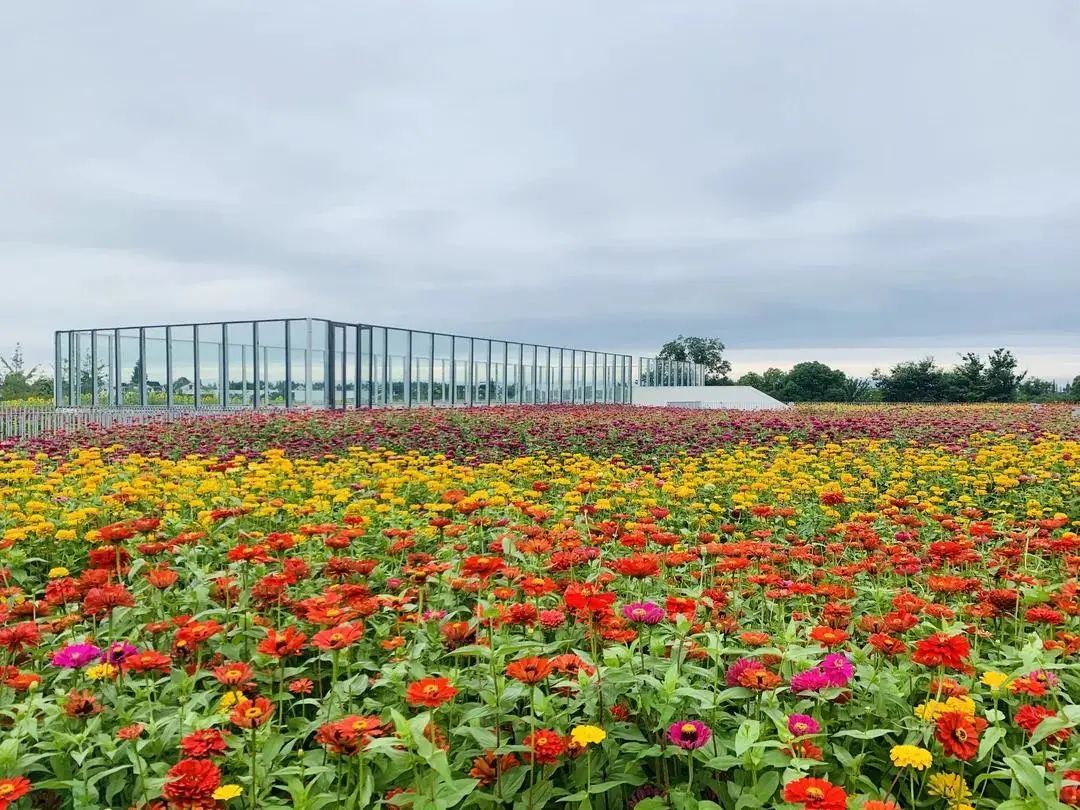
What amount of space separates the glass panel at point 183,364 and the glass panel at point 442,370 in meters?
8.05

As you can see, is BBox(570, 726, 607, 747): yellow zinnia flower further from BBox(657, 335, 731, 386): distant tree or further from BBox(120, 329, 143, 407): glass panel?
BBox(657, 335, 731, 386): distant tree

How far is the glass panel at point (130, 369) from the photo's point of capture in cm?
2570

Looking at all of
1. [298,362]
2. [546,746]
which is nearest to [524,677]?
[546,746]

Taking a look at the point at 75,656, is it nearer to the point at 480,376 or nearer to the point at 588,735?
the point at 588,735

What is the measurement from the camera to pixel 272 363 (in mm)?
24078

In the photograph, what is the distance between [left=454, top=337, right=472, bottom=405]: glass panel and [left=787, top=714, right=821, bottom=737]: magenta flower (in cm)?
2802

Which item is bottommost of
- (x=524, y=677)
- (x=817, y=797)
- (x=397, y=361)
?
(x=817, y=797)

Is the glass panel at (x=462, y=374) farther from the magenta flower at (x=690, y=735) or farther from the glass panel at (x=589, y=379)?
the magenta flower at (x=690, y=735)

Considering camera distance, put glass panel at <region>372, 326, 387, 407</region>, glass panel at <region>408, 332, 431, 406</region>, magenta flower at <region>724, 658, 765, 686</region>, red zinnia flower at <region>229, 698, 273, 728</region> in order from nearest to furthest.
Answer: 1. red zinnia flower at <region>229, 698, 273, 728</region>
2. magenta flower at <region>724, 658, 765, 686</region>
3. glass panel at <region>372, 326, 387, 407</region>
4. glass panel at <region>408, 332, 431, 406</region>

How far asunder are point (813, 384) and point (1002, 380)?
12984 mm

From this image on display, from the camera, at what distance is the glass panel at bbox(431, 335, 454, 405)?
28797 mm

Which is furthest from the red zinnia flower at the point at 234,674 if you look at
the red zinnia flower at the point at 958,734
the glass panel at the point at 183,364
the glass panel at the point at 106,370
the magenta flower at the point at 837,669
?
the glass panel at the point at 106,370

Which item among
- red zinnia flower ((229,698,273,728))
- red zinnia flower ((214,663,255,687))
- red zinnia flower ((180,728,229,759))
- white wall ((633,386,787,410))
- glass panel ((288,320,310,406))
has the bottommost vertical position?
red zinnia flower ((180,728,229,759))

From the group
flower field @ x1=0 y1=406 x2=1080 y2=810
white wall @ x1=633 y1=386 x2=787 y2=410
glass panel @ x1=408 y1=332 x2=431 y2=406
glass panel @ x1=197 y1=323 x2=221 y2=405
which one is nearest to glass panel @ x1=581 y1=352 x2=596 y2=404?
white wall @ x1=633 y1=386 x2=787 y2=410
